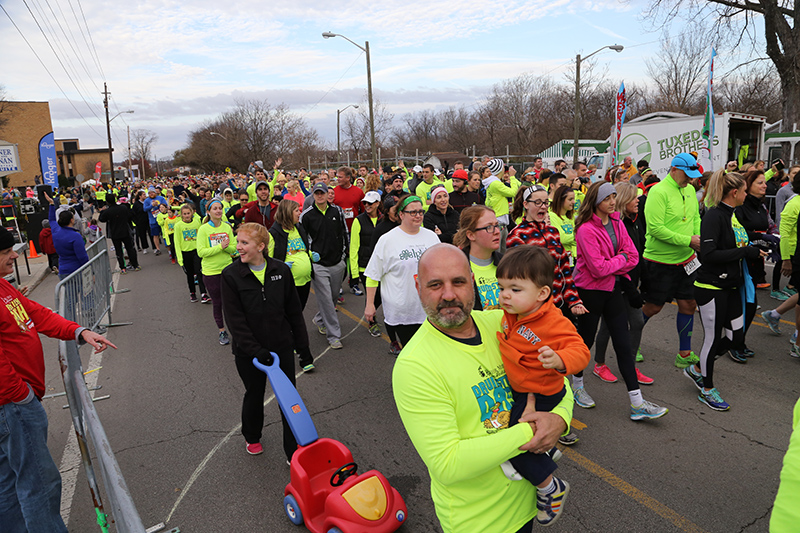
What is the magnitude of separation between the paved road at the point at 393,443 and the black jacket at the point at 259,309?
110cm

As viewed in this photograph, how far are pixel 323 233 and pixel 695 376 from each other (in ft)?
15.9

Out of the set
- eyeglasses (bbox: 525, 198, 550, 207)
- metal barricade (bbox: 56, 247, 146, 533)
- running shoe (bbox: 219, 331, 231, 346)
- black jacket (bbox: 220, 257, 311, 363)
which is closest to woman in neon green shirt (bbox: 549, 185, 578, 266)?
eyeglasses (bbox: 525, 198, 550, 207)

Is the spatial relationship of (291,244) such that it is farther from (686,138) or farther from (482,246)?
(686,138)

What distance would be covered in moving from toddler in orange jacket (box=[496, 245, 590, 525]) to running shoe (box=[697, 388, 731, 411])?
3.38m

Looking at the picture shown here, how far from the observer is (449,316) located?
6.21ft

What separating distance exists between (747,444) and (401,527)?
3.04 meters

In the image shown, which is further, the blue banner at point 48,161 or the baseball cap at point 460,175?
the blue banner at point 48,161

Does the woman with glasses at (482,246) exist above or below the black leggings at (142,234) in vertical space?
above

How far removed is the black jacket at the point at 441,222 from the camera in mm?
6707

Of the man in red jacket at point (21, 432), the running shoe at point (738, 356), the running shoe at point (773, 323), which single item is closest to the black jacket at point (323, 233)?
the man in red jacket at point (21, 432)

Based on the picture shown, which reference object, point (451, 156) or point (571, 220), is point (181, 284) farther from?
point (451, 156)

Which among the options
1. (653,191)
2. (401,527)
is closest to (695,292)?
(653,191)

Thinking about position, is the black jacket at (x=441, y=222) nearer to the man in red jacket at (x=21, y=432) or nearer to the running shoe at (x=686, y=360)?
the running shoe at (x=686, y=360)

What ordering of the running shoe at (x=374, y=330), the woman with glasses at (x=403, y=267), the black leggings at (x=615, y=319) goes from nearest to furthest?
the black leggings at (x=615, y=319) < the woman with glasses at (x=403, y=267) < the running shoe at (x=374, y=330)
